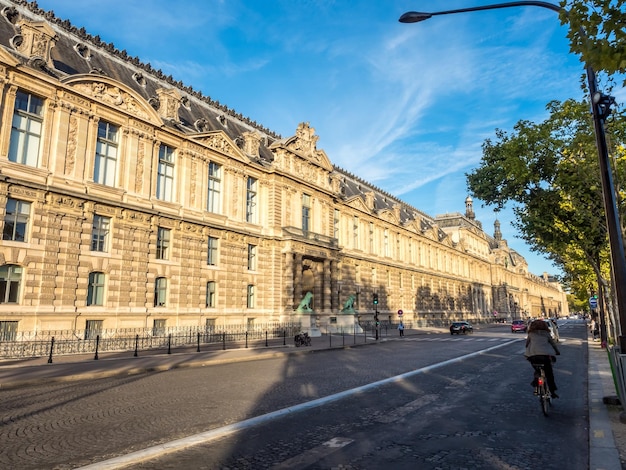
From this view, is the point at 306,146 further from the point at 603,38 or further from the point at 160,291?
the point at 603,38

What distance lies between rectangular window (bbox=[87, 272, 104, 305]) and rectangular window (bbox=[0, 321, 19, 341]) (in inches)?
158

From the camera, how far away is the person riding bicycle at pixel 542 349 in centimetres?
907

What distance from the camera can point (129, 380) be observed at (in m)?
14.0

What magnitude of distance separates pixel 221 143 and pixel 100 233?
12528 millimetres

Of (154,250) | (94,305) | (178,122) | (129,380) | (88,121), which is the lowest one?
(129,380)

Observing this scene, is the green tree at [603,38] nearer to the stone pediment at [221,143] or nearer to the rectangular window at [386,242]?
the stone pediment at [221,143]

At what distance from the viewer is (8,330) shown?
20703 millimetres

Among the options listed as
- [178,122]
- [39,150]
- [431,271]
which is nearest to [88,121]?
[39,150]

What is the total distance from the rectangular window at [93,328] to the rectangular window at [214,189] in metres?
12.1

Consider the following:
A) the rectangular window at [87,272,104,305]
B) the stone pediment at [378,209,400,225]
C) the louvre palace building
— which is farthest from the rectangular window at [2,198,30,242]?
the stone pediment at [378,209,400,225]

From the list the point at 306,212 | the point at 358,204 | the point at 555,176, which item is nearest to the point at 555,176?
the point at 555,176

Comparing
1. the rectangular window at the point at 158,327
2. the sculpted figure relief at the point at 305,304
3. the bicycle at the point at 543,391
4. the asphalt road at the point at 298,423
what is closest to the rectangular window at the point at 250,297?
the sculpted figure relief at the point at 305,304

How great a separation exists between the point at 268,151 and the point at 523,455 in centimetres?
3843

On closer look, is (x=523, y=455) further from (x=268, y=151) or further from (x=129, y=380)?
(x=268, y=151)
